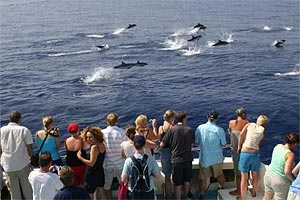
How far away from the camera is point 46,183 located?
6.66m

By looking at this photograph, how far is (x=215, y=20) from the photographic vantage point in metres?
80.5

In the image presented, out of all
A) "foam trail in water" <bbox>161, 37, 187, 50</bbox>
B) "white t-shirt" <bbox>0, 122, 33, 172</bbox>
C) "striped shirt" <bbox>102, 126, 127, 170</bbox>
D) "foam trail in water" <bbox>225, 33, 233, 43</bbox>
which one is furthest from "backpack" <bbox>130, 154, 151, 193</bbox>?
"foam trail in water" <bbox>225, 33, 233, 43</bbox>

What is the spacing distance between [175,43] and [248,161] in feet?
151

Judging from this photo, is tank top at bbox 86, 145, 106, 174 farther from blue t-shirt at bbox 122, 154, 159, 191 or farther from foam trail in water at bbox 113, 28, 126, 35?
foam trail in water at bbox 113, 28, 126, 35

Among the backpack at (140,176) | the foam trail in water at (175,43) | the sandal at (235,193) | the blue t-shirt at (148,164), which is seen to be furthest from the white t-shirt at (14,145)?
the foam trail in water at (175,43)

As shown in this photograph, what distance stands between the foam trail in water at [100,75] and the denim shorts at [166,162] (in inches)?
1039

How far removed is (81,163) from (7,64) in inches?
1581

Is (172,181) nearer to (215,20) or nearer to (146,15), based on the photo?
(215,20)

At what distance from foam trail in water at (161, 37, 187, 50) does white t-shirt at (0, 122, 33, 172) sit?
4290 centimetres

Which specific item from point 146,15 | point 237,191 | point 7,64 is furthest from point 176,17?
point 237,191

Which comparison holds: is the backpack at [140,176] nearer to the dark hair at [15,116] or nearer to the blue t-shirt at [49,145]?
the blue t-shirt at [49,145]

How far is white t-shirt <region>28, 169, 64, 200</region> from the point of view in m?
6.67

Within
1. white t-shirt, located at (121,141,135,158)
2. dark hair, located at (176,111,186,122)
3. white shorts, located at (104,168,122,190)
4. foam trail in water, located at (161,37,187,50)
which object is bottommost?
white shorts, located at (104,168,122,190)

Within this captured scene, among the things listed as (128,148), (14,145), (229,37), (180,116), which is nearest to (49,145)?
(14,145)
